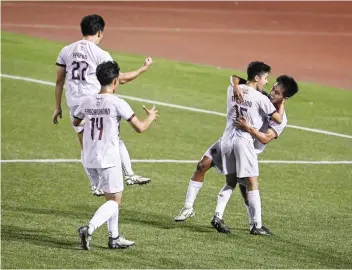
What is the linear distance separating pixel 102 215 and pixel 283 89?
2.66 meters

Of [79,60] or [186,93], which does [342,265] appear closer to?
[79,60]

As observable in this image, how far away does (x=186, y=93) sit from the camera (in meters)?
22.3

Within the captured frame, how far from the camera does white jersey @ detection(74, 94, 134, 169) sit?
38.7 feet

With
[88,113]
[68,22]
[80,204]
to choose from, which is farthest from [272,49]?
[88,113]

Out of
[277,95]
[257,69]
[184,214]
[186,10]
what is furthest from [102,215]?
[186,10]

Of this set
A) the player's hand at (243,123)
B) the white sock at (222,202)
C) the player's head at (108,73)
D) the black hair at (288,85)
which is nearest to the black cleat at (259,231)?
the white sock at (222,202)

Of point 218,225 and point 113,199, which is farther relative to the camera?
point 218,225

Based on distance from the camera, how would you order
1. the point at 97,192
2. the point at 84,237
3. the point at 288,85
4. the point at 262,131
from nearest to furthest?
the point at 84,237
the point at 288,85
the point at 262,131
the point at 97,192

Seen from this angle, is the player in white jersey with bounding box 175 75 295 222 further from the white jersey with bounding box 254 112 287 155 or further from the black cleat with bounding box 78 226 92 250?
the black cleat with bounding box 78 226 92 250

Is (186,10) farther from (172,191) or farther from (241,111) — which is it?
(241,111)

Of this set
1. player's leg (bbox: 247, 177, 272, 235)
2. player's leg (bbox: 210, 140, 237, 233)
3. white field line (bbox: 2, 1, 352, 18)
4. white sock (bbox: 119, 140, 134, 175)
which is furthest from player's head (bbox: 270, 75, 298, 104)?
white field line (bbox: 2, 1, 352, 18)

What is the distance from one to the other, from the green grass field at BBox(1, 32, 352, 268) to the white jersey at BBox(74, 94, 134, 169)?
0.93 metres

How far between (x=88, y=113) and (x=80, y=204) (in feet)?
8.33

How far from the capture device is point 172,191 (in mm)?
15031
